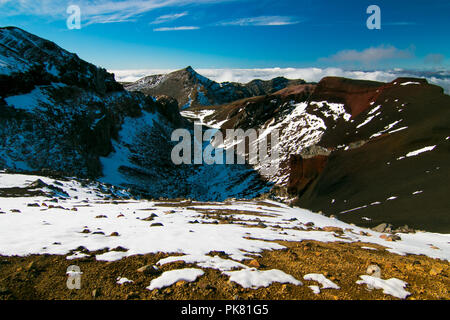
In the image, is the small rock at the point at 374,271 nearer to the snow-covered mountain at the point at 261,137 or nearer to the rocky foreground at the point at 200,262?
the rocky foreground at the point at 200,262

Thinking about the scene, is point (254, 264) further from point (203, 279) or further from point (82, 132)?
point (82, 132)

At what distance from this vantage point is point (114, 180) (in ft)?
158

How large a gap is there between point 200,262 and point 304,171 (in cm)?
3962

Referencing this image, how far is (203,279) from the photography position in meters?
7.34

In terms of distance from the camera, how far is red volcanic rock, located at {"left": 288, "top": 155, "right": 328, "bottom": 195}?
4339 cm

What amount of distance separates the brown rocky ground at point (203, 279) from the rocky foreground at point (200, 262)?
0.03 m

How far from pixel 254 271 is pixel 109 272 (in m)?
4.30

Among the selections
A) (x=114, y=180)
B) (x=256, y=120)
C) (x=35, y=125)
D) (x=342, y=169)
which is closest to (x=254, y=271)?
(x=342, y=169)

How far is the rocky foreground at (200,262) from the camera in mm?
6797

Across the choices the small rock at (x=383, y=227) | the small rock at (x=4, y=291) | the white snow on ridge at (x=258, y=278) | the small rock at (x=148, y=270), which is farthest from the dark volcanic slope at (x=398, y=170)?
the small rock at (x=4, y=291)

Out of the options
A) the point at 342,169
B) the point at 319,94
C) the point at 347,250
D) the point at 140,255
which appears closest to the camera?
the point at 140,255

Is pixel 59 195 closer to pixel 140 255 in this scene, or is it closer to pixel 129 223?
pixel 129 223

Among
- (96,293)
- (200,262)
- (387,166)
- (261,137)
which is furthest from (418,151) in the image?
(261,137)

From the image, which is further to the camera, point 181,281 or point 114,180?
point 114,180
